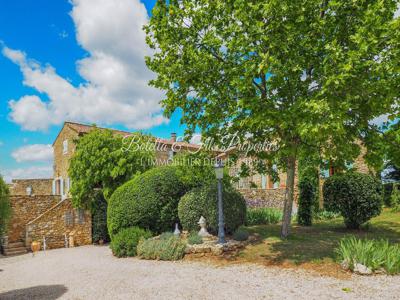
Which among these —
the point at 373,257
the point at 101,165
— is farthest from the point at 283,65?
the point at 101,165

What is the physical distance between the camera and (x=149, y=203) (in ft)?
38.1

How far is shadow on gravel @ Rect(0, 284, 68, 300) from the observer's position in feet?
21.5

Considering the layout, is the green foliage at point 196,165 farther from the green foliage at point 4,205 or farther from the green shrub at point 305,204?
the green shrub at point 305,204

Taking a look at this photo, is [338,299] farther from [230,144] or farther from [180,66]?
[180,66]

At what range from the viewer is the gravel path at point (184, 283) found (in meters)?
5.91

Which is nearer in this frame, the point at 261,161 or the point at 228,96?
the point at 228,96

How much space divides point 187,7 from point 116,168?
8459 mm

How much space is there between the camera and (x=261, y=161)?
10914 mm

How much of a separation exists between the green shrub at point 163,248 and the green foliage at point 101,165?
542 centimetres

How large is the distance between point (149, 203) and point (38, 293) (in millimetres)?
5159

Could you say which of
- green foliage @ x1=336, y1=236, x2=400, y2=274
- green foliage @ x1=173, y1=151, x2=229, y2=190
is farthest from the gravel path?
green foliage @ x1=173, y1=151, x2=229, y2=190

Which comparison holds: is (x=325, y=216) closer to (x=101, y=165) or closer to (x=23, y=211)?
(x=101, y=165)

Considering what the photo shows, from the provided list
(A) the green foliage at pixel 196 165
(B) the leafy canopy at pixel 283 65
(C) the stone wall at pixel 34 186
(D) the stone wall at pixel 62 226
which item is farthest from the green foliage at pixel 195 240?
(C) the stone wall at pixel 34 186

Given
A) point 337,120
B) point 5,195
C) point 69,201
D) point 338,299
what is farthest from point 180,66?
point 69,201
